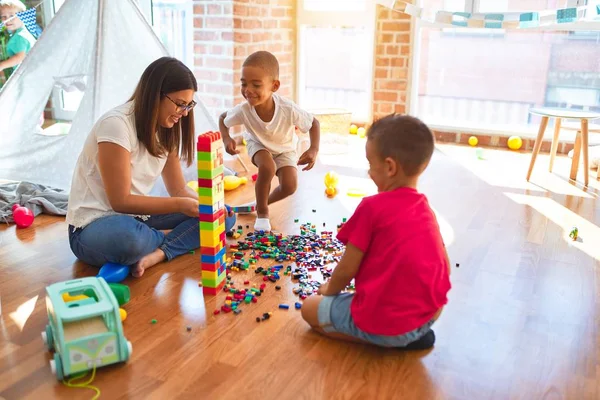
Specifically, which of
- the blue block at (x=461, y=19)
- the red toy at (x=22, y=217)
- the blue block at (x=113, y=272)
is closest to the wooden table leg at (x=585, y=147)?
the blue block at (x=461, y=19)

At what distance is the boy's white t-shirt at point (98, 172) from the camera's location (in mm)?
1852

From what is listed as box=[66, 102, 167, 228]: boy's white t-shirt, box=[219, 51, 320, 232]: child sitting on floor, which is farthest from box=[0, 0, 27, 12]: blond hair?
box=[66, 102, 167, 228]: boy's white t-shirt

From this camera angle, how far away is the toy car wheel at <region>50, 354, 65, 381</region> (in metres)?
1.33

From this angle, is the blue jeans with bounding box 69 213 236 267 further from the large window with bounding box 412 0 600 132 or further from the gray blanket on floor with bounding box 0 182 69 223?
the large window with bounding box 412 0 600 132

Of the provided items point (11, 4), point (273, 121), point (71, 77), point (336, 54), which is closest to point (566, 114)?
point (273, 121)

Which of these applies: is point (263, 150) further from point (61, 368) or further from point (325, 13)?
point (325, 13)

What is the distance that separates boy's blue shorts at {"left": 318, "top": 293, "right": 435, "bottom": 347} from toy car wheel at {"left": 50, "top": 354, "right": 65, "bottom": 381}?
0.63 metres

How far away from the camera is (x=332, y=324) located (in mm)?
1519

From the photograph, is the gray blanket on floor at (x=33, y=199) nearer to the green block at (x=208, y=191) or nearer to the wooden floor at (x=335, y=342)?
the wooden floor at (x=335, y=342)

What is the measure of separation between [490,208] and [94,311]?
192 centimetres

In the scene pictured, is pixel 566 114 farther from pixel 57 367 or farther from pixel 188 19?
pixel 57 367

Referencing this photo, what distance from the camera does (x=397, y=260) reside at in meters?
1.37

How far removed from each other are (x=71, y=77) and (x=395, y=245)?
2.04 metres

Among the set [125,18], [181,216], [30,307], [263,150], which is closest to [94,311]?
[30,307]
